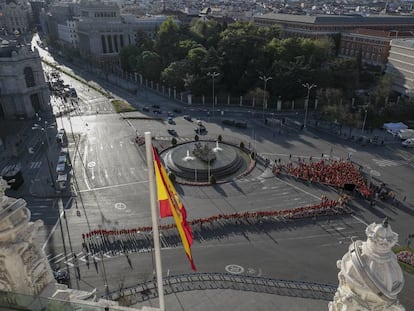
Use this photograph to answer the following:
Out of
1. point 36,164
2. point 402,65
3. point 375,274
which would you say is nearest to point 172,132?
point 36,164

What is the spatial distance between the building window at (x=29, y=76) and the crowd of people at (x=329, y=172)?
5146 cm

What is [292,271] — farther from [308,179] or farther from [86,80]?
[86,80]

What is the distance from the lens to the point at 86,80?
96000 mm

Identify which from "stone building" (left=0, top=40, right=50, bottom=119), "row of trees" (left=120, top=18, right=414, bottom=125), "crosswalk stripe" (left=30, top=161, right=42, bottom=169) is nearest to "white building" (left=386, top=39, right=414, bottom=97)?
"row of trees" (left=120, top=18, right=414, bottom=125)

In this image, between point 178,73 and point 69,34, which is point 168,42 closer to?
point 178,73

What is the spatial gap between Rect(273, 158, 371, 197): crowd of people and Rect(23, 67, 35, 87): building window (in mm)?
51457

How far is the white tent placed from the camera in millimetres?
57094

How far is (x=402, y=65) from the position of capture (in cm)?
7294

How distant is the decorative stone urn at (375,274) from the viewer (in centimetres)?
877

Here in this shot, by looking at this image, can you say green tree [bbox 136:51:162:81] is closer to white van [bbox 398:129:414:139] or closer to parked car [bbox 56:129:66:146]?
parked car [bbox 56:129:66:146]

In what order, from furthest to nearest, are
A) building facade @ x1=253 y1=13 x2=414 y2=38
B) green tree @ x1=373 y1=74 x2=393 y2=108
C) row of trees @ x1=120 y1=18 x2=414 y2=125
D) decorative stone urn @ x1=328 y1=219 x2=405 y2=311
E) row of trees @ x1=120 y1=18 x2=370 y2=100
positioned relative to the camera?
building facade @ x1=253 y1=13 x2=414 y2=38
row of trees @ x1=120 y1=18 x2=370 y2=100
row of trees @ x1=120 y1=18 x2=414 y2=125
green tree @ x1=373 y1=74 x2=393 y2=108
decorative stone urn @ x1=328 y1=219 x2=405 y2=311

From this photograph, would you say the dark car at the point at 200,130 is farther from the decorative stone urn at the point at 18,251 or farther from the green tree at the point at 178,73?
the decorative stone urn at the point at 18,251

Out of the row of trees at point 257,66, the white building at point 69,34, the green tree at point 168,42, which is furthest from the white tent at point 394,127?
the white building at point 69,34

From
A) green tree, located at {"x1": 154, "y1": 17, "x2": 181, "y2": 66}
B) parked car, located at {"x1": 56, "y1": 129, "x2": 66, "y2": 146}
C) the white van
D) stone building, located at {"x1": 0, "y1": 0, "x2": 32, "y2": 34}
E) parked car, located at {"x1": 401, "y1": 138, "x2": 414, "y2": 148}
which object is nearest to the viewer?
parked car, located at {"x1": 401, "y1": 138, "x2": 414, "y2": 148}
